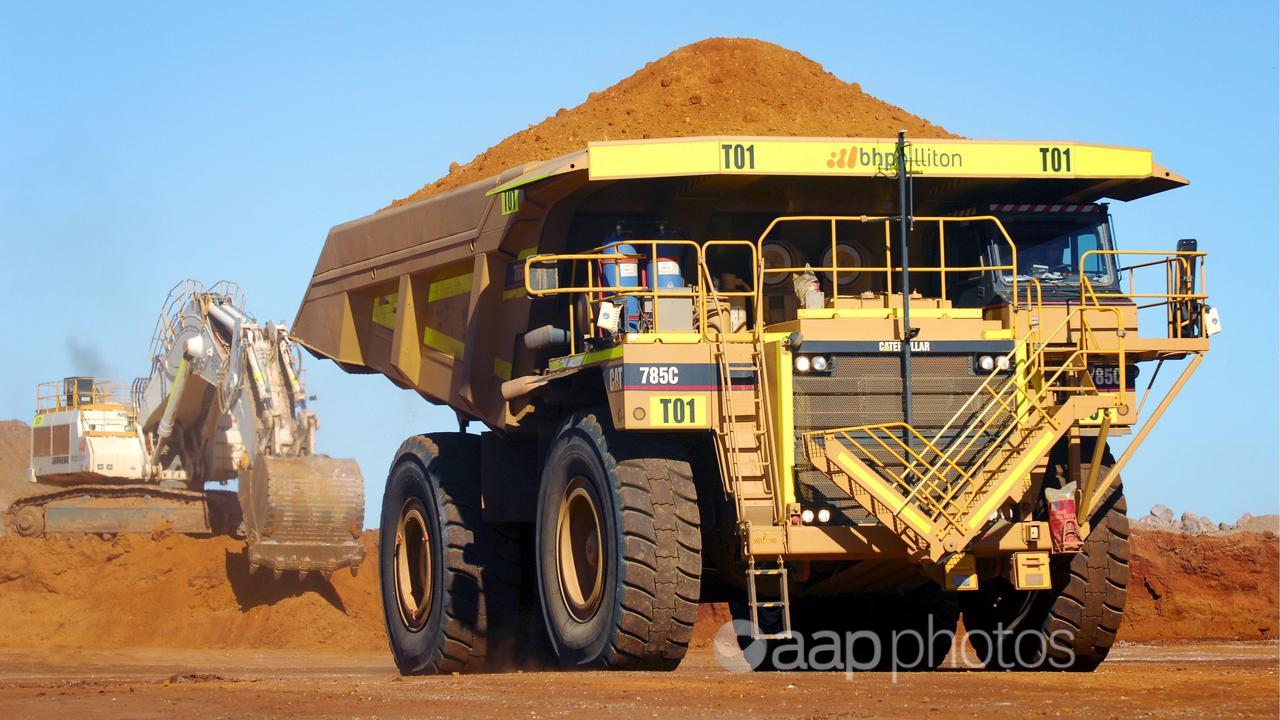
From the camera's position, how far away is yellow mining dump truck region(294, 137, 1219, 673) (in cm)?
1241

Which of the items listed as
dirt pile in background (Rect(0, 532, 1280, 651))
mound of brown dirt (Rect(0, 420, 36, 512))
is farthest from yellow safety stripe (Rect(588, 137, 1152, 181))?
mound of brown dirt (Rect(0, 420, 36, 512))

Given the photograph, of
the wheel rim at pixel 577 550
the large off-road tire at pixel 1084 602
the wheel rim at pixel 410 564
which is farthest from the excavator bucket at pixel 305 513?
the large off-road tire at pixel 1084 602

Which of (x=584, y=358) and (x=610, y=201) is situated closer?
(x=584, y=358)

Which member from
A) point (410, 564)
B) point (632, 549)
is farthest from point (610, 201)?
point (410, 564)

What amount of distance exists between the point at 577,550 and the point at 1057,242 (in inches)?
179

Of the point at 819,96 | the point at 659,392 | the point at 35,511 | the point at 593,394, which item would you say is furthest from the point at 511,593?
the point at 35,511

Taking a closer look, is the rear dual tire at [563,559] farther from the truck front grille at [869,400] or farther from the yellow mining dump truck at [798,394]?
the truck front grille at [869,400]

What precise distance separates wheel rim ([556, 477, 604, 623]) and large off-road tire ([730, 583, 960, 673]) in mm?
2947

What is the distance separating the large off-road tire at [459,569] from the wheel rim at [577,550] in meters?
2.67

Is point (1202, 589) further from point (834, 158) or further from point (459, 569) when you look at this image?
point (834, 158)

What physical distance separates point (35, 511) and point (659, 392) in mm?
21084

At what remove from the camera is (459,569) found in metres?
16.2

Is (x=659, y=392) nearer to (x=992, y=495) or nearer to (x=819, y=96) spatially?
(x=992, y=495)

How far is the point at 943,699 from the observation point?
10.7m
